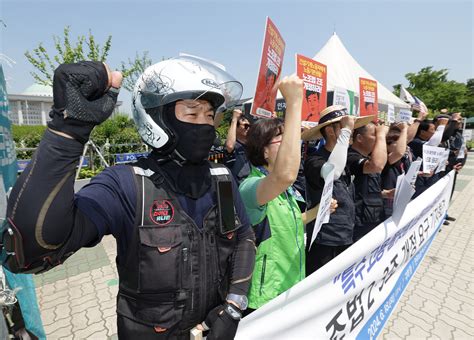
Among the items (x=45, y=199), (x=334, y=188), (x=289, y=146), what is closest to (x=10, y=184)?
(x=45, y=199)

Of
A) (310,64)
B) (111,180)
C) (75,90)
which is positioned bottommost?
(111,180)

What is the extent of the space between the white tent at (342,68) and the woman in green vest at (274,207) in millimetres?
11605

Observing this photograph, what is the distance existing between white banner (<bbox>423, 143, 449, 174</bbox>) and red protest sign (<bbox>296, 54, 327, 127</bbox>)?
2414 mm

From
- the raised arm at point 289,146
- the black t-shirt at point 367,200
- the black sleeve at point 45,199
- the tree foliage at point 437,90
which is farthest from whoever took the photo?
the tree foliage at point 437,90

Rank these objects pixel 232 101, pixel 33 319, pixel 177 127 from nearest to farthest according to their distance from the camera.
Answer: pixel 177 127 < pixel 33 319 < pixel 232 101

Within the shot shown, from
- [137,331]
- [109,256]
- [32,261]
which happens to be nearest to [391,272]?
[137,331]

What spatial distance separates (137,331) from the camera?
122cm

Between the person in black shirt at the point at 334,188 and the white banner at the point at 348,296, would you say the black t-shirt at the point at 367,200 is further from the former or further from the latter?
the person in black shirt at the point at 334,188

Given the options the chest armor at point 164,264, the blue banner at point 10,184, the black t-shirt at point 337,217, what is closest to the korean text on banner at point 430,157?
the black t-shirt at point 337,217

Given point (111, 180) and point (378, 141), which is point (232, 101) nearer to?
point (111, 180)

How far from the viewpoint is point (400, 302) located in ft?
11.2

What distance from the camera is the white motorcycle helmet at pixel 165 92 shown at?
1.29m

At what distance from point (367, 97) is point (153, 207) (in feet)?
12.4

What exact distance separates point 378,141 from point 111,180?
108 inches
